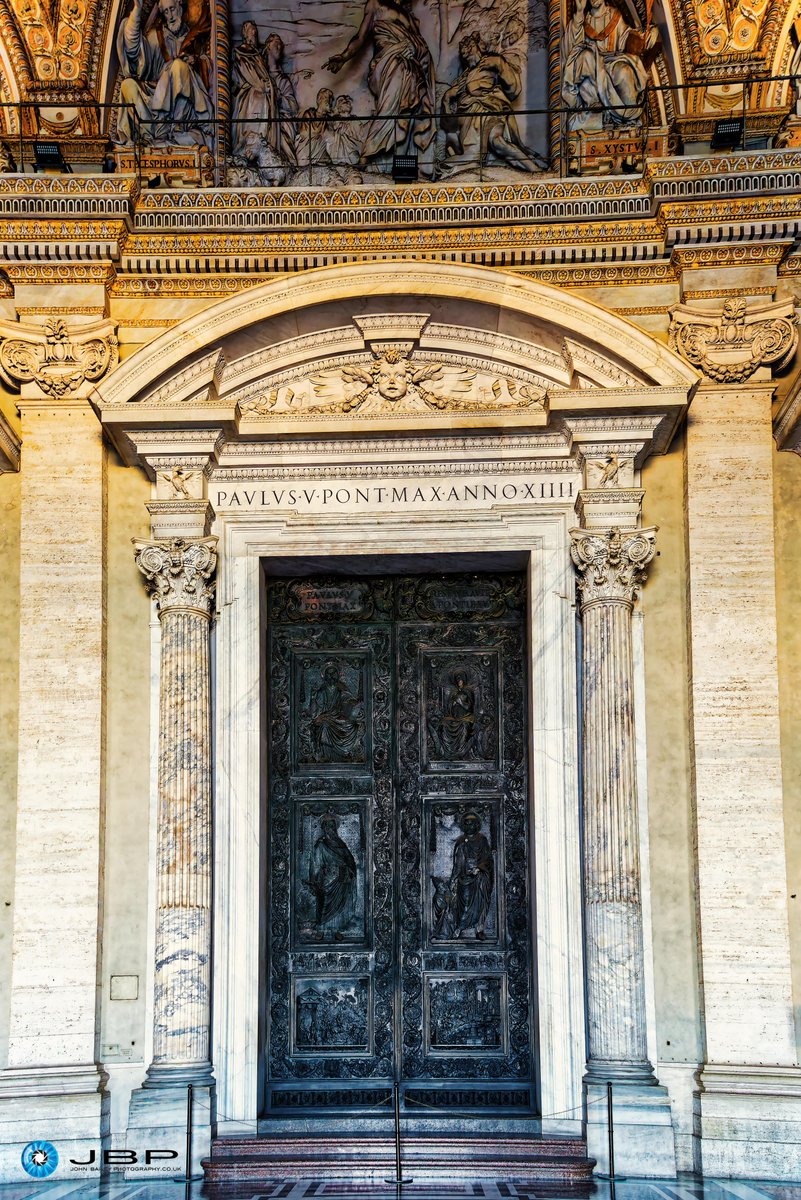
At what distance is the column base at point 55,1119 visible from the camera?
10.8 meters

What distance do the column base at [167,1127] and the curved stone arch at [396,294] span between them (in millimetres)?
4951

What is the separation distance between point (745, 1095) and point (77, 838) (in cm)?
500

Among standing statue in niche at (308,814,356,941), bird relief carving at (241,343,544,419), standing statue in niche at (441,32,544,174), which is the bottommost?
standing statue in niche at (308,814,356,941)

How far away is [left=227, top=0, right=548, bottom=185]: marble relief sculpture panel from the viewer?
12.9 meters

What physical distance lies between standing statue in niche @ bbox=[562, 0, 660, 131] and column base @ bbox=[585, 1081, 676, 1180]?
7398 millimetres

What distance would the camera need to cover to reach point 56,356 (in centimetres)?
1202

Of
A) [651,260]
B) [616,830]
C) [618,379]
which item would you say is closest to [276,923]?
[616,830]

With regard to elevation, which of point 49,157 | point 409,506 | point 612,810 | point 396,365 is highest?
point 49,157

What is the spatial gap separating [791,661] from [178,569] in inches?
180

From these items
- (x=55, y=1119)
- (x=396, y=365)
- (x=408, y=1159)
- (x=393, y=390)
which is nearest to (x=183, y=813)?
(x=55, y=1119)

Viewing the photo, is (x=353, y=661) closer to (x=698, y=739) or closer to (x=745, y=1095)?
(x=698, y=739)

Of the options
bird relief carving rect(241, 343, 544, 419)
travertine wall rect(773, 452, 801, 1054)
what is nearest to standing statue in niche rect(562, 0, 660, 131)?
bird relief carving rect(241, 343, 544, 419)

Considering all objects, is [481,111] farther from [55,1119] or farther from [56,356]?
[55,1119]

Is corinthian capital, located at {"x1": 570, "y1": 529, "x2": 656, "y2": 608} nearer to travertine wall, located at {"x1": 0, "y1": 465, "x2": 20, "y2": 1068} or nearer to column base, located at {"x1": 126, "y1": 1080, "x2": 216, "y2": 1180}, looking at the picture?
travertine wall, located at {"x1": 0, "y1": 465, "x2": 20, "y2": 1068}
